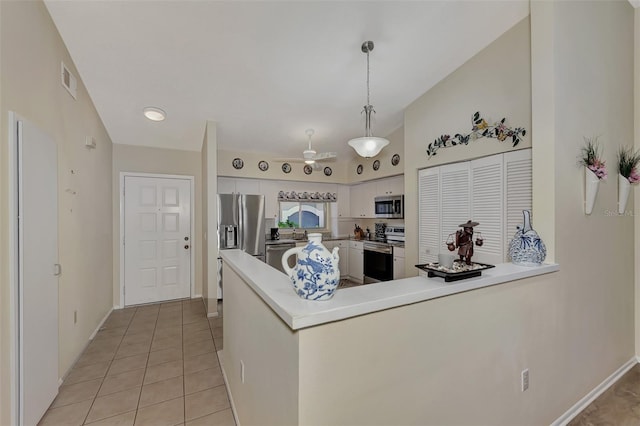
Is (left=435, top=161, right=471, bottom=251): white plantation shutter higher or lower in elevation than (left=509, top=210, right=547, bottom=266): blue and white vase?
higher

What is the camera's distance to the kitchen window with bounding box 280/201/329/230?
5570 mm

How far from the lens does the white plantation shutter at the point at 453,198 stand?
303 centimetres

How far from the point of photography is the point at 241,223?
4438 mm


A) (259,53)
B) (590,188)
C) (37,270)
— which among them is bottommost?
(37,270)

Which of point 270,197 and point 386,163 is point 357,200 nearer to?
point 386,163

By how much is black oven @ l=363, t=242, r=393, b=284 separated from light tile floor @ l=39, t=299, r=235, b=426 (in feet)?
8.49

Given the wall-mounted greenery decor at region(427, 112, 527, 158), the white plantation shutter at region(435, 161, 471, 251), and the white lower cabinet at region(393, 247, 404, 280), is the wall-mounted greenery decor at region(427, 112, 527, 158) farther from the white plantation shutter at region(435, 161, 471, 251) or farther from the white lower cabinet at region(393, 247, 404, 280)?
the white lower cabinet at region(393, 247, 404, 280)

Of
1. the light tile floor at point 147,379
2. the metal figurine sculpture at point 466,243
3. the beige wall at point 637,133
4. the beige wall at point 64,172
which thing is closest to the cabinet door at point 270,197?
the light tile floor at point 147,379

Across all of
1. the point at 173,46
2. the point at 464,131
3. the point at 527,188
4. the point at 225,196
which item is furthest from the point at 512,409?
the point at 225,196

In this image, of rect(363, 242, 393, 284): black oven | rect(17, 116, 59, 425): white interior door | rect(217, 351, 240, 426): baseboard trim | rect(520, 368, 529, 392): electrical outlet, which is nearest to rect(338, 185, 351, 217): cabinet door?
rect(363, 242, 393, 284): black oven

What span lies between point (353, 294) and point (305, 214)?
4689mm

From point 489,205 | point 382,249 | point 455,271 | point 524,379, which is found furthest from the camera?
point 382,249

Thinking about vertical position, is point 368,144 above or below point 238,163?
below

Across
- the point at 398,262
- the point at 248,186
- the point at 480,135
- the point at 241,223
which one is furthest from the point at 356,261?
the point at 480,135
